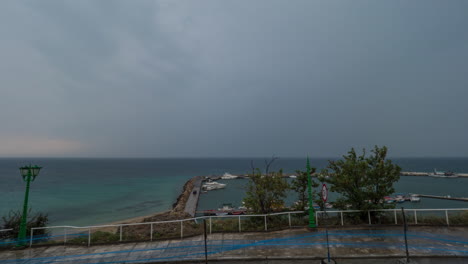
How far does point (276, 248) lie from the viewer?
7.68 meters

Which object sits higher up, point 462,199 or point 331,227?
point 331,227

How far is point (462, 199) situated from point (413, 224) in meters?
A: 52.4

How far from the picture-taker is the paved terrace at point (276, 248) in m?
6.99

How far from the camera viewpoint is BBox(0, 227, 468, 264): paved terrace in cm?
699

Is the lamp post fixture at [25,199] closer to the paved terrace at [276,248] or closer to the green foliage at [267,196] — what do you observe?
the paved terrace at [276,248]

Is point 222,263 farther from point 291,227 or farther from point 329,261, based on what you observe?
point 291,227

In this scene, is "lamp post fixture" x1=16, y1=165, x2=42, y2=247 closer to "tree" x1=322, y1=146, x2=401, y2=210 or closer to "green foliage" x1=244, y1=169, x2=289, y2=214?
"green foliage" x1=244, y1=169, x2=289, y2=214

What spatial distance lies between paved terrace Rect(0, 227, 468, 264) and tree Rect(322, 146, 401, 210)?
62.1 inches

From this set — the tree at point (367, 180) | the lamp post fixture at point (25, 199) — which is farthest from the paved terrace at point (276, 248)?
the tree at point (367, 180)

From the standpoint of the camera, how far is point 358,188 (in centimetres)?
1077

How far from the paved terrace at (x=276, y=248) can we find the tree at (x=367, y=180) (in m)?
1.58

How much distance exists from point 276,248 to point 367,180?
6486mm

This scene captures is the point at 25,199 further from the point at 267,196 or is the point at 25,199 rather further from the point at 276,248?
the point at 267,196

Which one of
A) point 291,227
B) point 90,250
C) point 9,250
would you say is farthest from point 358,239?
point 9,250
